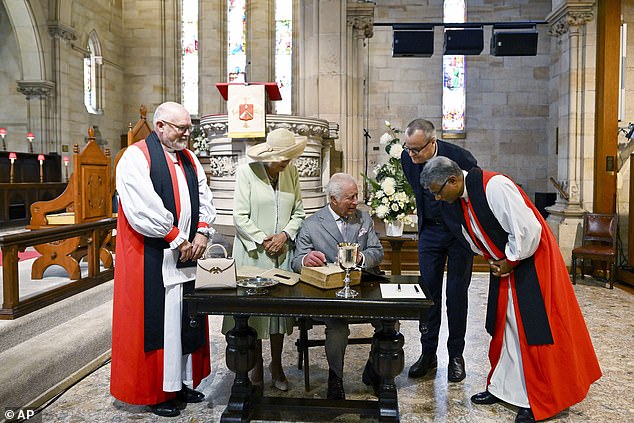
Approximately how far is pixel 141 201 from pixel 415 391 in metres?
2.01

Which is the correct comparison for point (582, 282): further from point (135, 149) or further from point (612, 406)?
point (135, 149)

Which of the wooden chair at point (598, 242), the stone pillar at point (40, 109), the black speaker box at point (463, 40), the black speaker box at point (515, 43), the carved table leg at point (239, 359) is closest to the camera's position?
the carved table leg at point (239, 359)

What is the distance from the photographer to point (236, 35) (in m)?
14.9

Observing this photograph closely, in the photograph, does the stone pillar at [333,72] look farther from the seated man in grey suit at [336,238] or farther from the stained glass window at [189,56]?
the stained glass window at [189,56]

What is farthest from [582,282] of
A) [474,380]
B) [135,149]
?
[135,149]

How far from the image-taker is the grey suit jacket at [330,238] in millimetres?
3197

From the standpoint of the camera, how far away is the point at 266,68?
14641 mm

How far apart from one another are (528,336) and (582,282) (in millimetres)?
4564

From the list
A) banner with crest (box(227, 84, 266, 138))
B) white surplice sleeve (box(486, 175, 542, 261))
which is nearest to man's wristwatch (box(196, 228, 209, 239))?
white surplice sleeve (box(486, 175, 542, 261))

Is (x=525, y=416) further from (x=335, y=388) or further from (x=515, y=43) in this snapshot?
(x=515, y=43)

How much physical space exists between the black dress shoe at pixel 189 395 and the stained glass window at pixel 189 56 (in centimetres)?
1247

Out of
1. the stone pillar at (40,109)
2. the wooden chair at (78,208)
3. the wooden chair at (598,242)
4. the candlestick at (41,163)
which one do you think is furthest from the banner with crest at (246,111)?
the stone pillar at (40,109)

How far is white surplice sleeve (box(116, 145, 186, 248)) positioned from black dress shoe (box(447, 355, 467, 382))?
1.92 m

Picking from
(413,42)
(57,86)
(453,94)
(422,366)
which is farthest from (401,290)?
(57,86)
